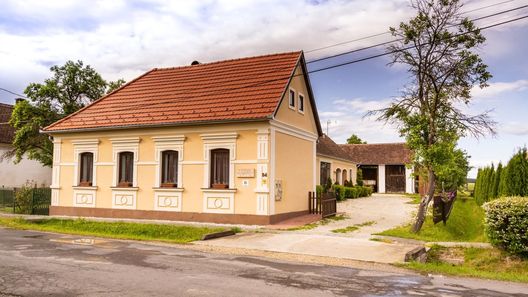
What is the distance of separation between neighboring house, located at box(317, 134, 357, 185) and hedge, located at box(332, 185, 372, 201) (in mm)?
1374

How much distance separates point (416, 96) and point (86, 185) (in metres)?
14.3

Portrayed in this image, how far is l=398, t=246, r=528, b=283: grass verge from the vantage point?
8.72m

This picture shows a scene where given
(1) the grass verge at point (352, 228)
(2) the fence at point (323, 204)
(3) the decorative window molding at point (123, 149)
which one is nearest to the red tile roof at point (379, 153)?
(2) the fence at point (323, 204)

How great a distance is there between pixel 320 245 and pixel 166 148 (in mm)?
8703

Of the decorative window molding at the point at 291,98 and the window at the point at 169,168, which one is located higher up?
the decorative window molding at the point at 291,98

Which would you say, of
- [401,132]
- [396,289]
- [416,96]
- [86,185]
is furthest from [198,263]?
[86,185]

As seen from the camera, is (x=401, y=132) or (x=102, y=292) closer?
(x=102, y=292)

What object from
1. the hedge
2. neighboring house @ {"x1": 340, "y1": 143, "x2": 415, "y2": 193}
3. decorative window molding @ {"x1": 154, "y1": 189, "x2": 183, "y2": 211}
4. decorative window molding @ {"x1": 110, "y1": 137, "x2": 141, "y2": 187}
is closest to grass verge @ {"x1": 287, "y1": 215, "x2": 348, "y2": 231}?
decorative window molding @ {"x1": 154, "y1": 189, "x2": 183, "y2": 211}

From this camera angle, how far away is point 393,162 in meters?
45.0

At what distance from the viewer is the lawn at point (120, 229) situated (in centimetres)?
1407

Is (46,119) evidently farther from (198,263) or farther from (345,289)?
(345,289)

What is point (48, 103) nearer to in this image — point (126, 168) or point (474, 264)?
point (126, 168)

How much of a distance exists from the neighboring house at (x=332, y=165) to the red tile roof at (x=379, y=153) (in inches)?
172

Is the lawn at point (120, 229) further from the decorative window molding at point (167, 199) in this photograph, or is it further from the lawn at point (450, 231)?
the lawn at point (450, 231)
